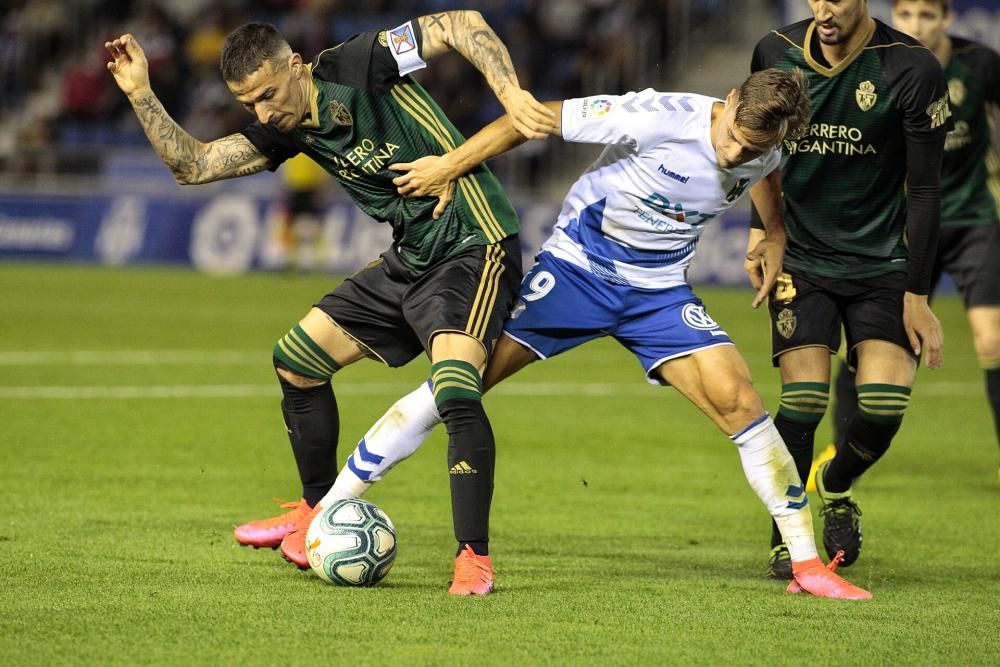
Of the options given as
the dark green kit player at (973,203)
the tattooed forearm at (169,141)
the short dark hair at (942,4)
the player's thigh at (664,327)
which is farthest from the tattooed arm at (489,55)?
the dark green kit player at (973,203)

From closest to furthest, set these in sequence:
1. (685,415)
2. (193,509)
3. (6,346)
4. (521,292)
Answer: (521,292) < (193,509) < (685,415) < (6,346)

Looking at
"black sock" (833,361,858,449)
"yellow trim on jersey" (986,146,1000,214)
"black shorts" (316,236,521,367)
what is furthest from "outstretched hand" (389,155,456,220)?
"yellow trim on jersey" (986,146,1000,214)

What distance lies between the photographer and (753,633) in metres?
4.77

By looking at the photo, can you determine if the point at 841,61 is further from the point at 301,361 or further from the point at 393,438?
the point at 301,361

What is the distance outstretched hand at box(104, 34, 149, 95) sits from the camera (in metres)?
5.73

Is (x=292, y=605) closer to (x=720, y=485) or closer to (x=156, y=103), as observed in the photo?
(x=156, y=103)

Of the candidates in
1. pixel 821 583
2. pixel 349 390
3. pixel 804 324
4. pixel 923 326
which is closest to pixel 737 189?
pixel 804 324

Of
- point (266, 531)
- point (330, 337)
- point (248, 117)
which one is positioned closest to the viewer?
point (330, 337)

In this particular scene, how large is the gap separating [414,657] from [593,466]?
4.13 metres

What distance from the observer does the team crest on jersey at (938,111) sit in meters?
5.64

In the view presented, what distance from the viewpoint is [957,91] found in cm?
789

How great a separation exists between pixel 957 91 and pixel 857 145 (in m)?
2.31

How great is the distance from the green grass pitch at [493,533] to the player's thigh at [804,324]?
2.63 feet

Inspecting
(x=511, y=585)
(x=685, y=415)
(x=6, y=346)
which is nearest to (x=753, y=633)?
(x=511, y=585)
